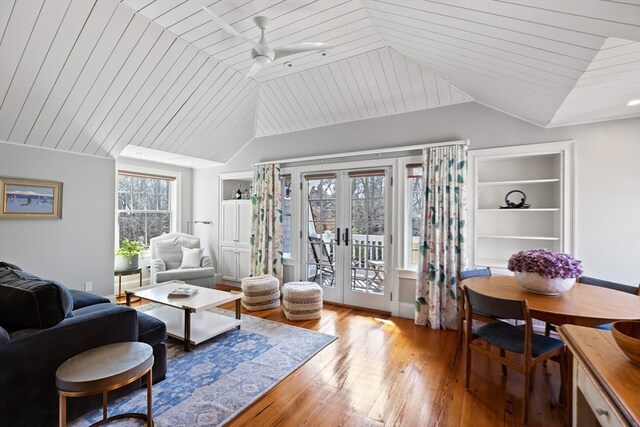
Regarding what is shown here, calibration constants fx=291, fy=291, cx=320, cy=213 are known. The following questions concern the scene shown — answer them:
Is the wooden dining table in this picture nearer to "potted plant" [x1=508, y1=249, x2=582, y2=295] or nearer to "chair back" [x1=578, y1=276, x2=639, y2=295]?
"potted plant" [x1=508, y1=249, x2=582, y2=295]

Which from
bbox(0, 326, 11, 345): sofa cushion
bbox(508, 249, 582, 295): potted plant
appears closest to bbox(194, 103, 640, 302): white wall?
bbox(508, 249, 582, 295): potted plant

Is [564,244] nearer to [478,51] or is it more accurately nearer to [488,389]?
[488,389]

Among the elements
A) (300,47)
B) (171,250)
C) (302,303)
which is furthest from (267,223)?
(300,47)

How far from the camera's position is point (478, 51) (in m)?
2.23

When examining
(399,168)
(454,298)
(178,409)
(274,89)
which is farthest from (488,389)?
(274,89)

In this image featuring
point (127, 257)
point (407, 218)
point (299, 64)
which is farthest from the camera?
point (127, 257)

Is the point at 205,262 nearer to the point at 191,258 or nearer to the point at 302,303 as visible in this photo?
the point at 191,258

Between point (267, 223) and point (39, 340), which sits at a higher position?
point (267, 223)

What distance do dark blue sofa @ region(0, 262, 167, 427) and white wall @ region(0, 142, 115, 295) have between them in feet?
6.30

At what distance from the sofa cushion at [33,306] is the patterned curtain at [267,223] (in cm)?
309

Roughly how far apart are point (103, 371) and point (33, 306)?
61 cm

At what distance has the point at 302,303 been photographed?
3707mm

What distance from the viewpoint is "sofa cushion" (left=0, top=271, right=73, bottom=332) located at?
168 cm

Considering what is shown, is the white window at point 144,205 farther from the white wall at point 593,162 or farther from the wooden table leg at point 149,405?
the white wall at point 593,162
